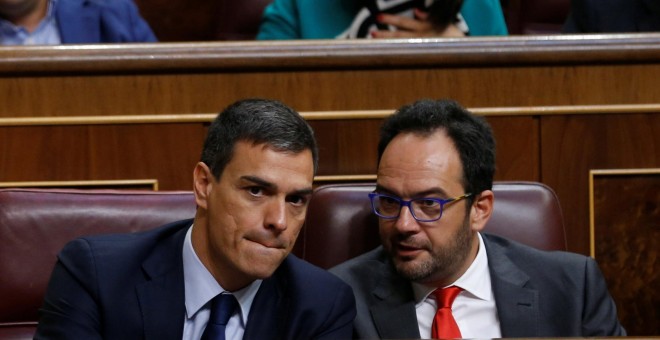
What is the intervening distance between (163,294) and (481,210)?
354mm

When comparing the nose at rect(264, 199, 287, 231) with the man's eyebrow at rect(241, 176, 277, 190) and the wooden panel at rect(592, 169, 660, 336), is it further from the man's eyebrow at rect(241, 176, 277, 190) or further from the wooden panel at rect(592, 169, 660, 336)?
the wooden panel at rect(592, 169, 660, 336)

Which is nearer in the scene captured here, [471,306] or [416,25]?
[471,306]

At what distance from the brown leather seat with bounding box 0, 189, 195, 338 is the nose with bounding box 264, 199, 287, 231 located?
20cm

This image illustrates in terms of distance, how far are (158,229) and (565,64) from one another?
1.89 feet

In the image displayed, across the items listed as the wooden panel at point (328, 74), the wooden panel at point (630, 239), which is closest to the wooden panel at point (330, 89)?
the wooden panel at point (328, 74)

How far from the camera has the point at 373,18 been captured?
4.97ft

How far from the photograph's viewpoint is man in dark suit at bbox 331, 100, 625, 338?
3.74ft

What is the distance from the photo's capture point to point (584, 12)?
1.59 m

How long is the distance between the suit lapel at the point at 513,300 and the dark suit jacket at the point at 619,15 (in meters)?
0.52

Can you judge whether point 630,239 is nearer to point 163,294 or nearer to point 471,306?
point 471,306

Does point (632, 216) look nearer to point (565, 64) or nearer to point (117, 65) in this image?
point (565, 64)

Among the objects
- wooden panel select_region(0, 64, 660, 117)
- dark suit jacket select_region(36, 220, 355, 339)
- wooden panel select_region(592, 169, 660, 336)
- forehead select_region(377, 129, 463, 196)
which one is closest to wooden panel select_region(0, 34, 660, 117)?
wooden panel select_region(0, 64, 660, 117)

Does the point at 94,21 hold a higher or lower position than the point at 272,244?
higher

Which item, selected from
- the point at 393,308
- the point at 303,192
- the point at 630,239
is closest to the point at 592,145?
the point at 630,239
